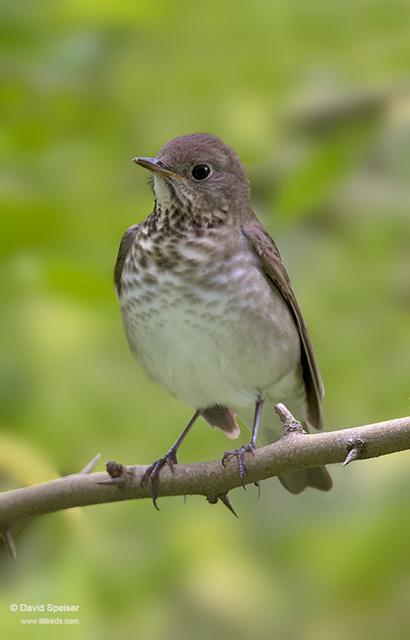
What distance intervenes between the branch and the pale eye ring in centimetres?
144

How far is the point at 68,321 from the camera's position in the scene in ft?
17.3

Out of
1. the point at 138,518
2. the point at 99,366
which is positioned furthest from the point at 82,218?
the point at 138,518

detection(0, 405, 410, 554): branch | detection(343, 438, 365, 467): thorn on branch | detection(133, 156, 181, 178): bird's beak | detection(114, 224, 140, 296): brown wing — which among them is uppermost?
detection(133, 156, 181, 178): bird's beak

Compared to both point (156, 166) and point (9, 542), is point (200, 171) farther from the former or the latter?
point (9, 542)

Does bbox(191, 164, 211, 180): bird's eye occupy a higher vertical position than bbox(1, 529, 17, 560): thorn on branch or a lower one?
higher

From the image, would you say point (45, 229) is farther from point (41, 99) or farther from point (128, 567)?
point (128, 567)

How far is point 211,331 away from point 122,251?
2.20ft

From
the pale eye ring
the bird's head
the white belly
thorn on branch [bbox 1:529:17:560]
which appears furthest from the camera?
the pale eye ring

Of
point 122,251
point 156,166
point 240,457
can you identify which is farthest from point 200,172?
point 240,457

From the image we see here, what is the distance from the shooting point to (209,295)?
177 inches

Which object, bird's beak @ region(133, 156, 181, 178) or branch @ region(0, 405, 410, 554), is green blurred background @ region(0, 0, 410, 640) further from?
branch @ region(0, 405, 410, 554)

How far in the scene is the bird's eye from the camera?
4.77 m

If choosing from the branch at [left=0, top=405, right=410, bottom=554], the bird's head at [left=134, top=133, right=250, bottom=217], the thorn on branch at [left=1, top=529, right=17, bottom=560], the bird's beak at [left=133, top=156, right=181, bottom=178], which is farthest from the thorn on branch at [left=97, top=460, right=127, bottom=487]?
the bird's head at [left=134, top=133, right=250, bottom=217]

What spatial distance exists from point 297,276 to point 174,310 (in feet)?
3.95
